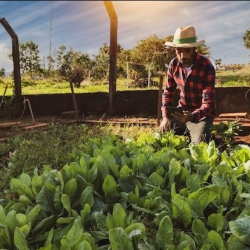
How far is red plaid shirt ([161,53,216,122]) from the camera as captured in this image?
3.69m

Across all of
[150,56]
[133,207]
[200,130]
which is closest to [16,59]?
→ [150,56]

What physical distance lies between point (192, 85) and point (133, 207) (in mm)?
2324

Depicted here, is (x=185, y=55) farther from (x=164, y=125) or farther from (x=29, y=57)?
(x=29, y=57)

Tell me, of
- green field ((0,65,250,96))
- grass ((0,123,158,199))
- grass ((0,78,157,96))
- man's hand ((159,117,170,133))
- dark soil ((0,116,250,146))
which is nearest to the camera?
grass ((0,123,158,199))

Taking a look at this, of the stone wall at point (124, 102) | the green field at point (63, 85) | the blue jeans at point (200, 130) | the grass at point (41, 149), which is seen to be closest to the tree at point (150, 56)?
the green field at point (63, 85)

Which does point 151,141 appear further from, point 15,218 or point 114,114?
point 114,114

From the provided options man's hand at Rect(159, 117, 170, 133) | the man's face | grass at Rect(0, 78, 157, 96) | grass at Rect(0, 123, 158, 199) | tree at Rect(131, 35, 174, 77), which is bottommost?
grass at Rect(0, 123, 158, 199)

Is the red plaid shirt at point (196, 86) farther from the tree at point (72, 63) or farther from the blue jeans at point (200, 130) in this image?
the tree at point (72, 63)

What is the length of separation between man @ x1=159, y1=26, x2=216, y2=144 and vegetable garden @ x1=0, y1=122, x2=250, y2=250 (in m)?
1.14

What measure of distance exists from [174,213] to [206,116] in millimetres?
2239

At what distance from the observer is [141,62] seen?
9.80 meters

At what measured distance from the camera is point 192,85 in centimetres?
388

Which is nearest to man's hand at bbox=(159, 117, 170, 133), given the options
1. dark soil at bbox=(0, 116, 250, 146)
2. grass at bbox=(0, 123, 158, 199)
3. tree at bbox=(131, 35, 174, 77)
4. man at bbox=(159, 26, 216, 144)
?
man at bbox=(159, 26, 216, 144)

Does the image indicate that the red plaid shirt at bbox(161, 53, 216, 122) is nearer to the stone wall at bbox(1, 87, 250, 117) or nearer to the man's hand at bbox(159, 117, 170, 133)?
the man's hand at bbox(159, 117, 170, 133)
